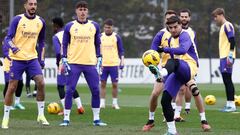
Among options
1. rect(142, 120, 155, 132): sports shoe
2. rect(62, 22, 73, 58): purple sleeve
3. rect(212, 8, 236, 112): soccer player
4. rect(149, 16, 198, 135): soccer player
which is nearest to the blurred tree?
rect(212, 8, 236, 112): soccer player

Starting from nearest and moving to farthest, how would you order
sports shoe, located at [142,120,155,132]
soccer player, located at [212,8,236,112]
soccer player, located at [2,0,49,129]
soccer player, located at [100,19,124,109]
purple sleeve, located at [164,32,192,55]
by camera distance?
1. purple sleeve, located at [164,32,192,55]
2. sports shoe, located at [142,120,155,132]
3. soccer player, located at [2,0,49,129]
4. soccer player, located at [212,8,236,112]
5. soccer player, located at [100,19,124,109]

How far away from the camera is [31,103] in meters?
21.6

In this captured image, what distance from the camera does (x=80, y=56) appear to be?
48.5ft

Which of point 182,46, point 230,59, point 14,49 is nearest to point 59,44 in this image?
point 14,49

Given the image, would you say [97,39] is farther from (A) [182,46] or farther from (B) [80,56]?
(A) [182,46]

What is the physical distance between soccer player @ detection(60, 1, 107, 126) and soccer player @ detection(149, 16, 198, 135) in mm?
2040

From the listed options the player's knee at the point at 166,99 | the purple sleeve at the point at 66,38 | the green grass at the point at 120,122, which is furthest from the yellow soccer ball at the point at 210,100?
the player's knee at the point at 166,99

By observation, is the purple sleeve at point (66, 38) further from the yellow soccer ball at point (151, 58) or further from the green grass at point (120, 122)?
the yellow soccer ball at point (151, 58)

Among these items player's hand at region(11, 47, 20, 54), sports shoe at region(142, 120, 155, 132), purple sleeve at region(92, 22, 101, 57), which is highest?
purple sleeve at region(92, 22, 101, 57)

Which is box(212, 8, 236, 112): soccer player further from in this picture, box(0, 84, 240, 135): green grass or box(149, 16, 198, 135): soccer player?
box(149, 16, 198, 135): soccer player

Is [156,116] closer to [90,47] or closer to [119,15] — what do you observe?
[90,47]

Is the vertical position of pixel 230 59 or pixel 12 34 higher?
pixel 12 34

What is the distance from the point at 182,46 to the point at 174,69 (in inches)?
19.3

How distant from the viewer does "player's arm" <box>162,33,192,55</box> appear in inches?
503
